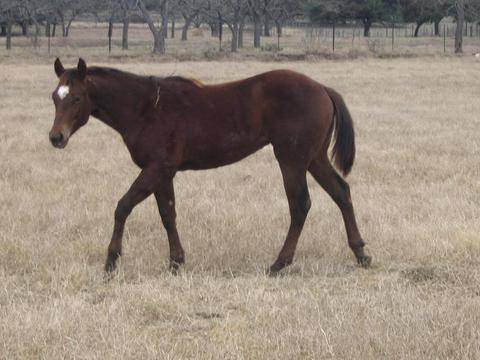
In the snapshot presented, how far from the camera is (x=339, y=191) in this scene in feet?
23.2

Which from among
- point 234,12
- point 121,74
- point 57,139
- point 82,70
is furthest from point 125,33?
point 57,139

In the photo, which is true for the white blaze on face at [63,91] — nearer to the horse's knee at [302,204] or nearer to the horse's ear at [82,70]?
the horse's ear at [82,70]

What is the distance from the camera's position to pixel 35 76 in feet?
94.0

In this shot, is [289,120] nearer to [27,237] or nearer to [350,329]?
[350,329]

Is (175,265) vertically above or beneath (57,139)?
beneath

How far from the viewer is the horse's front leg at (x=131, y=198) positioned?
21.5ft

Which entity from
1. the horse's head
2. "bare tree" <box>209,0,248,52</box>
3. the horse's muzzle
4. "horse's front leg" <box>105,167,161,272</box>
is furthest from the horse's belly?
"bare tree" <box>209,0,248,52</box>

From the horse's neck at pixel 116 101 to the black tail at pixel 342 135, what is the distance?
165 cm

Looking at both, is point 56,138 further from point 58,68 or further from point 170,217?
point 170,217

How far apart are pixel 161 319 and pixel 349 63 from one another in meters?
33.0

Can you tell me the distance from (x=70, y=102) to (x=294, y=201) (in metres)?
1.97

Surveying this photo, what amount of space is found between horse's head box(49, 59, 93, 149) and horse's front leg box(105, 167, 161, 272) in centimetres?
64

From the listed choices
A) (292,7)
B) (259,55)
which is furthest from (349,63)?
(292,7)

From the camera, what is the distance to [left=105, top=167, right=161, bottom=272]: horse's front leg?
654cm
